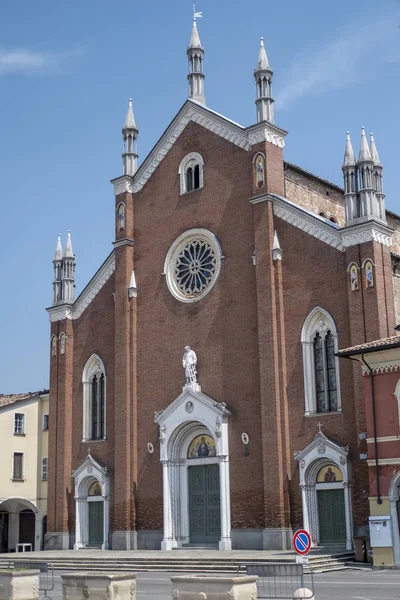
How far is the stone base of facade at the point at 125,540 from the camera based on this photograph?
1377 inches

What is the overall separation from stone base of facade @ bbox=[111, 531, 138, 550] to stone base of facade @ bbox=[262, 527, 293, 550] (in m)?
6.79

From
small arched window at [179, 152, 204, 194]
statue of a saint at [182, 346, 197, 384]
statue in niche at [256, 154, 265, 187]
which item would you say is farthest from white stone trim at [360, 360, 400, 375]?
small arched window at [179, 152, 204, 194]

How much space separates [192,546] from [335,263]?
12.3 m

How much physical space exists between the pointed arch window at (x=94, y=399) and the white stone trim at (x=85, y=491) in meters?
1.38

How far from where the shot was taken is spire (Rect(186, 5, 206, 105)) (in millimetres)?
38062

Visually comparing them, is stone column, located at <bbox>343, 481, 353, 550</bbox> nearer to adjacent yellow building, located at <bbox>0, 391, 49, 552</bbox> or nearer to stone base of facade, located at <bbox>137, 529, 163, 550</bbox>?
stone base of facade, located at <bbox>137, 529, 163, 550</bbox>

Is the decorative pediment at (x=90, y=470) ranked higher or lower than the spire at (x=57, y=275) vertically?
lower

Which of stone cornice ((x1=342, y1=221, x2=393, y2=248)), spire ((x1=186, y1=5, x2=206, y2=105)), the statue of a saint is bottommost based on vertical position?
the statue of a saint

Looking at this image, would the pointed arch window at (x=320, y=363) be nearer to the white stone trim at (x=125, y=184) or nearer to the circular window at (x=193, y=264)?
the circular window at (x=193, y=264)

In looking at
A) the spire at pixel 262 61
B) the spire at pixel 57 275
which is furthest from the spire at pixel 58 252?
the spire at pixel 262 61

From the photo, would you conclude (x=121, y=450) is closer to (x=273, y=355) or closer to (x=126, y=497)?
(x=126, y=497)

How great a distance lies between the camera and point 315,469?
30.5 metres

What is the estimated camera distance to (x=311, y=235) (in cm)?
3219

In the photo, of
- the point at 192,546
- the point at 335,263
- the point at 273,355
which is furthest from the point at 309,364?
the point at 192,546
